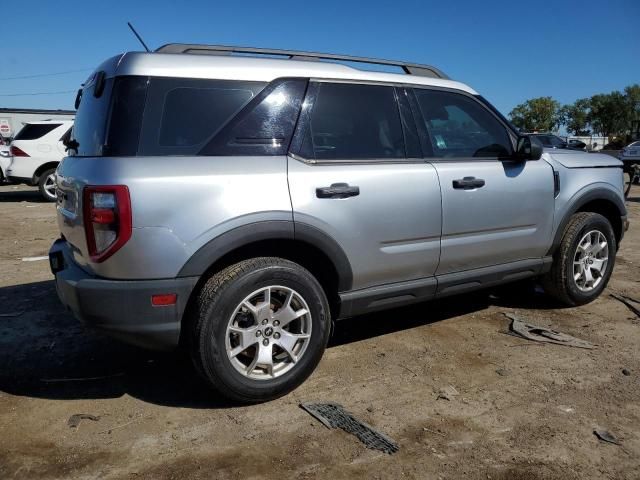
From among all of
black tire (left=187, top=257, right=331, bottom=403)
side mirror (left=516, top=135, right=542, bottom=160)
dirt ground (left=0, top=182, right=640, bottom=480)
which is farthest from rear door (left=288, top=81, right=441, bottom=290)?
side mirror (left=516, top=135, right=542, bottom=160)

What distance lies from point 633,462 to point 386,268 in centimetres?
163

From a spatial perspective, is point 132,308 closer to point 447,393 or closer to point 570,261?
point 447,393

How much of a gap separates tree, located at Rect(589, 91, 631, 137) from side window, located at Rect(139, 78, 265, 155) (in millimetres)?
70696

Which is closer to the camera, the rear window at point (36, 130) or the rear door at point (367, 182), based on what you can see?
the rear door at point (367, 182)

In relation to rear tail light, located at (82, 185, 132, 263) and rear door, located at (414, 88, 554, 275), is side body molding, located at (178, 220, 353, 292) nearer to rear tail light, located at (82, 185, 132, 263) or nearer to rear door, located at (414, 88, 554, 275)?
rear tail light, located at (82, 185, 132, 263)

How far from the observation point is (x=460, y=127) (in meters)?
3.98

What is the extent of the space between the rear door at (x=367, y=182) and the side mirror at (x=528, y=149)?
0.88 meters

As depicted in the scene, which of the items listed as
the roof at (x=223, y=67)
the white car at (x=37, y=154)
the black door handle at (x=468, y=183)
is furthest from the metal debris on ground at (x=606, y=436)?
the white car at (x=37, y=154)

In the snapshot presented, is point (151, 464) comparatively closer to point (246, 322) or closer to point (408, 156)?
point (246, 322)

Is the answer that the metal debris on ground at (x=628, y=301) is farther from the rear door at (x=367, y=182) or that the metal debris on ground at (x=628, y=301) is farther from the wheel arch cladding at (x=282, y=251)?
the wheel arch cladding at (x=282, y=251)

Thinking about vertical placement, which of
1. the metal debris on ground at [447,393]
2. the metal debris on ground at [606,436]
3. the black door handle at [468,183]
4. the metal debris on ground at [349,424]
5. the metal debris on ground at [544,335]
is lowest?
the metal debris on ground at [349,424]

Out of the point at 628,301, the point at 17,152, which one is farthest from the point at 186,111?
the point at 17,152

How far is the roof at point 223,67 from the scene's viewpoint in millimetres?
2875

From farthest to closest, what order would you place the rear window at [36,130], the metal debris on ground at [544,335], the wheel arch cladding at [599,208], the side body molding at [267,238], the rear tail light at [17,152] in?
the rear window at [36,130] < the rear tail light at [17,152] < the wheel arch cladding at [599,208] < the metal debris on ground at [544,335] < the side body molding at [267,238]
